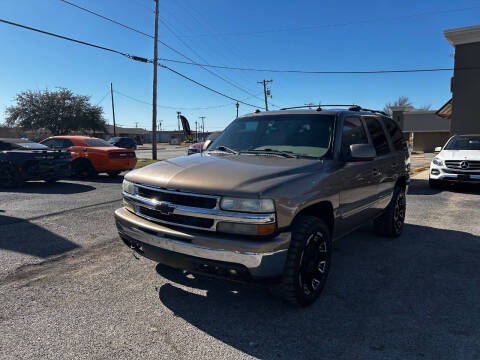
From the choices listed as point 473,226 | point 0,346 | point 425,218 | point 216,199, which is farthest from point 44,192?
point 473,226

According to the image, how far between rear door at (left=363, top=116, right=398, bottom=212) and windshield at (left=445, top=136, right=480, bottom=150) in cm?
664

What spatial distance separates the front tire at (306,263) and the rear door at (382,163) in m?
1.66

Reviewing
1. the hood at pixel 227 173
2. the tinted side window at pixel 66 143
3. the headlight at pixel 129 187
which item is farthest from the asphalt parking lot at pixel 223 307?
the tinted side window at pixel 66 143

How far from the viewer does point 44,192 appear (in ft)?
29.6

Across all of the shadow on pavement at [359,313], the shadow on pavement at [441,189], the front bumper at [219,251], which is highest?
the front bumper at [219,251]

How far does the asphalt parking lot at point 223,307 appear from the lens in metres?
2.48

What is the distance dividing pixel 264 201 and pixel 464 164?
8.86 meters

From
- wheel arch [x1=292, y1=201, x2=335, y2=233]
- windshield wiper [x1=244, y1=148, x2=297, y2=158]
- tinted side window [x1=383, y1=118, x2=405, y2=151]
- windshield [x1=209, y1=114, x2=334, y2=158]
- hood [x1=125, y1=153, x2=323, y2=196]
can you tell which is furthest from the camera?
tinted side window [x1=383, y1=118, x2=405, y2=151]

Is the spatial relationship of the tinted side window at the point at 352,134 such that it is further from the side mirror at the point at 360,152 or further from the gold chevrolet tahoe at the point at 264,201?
the side mirror at the point at 360,152

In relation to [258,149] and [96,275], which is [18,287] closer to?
[96,275]

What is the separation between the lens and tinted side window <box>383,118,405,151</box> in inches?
206

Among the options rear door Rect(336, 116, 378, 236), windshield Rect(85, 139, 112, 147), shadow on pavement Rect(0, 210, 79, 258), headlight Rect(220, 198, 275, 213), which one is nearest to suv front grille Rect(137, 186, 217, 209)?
headlight Rect(220, 198, 275, 213)

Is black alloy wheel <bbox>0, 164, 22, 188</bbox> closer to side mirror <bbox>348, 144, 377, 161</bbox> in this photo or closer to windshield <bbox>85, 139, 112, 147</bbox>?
windshield <bbox>85, 139, 112, 147</bbox>

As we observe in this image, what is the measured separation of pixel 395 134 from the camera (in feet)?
17.8
